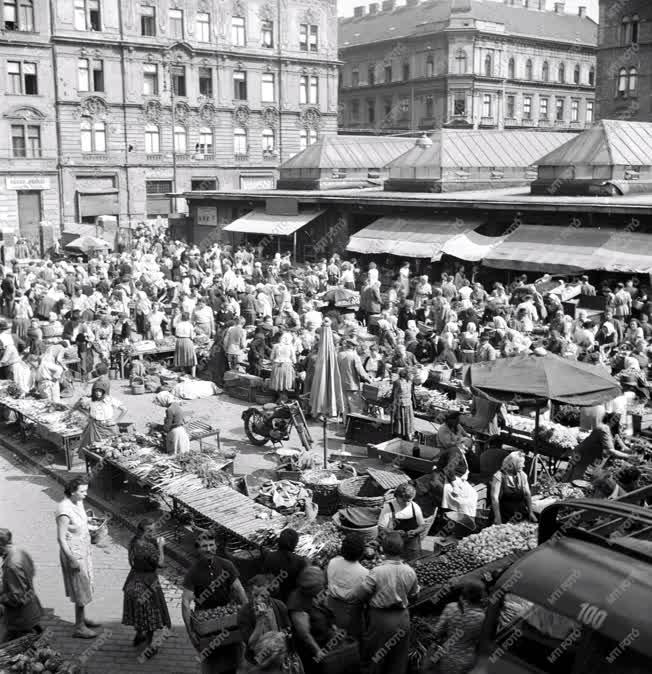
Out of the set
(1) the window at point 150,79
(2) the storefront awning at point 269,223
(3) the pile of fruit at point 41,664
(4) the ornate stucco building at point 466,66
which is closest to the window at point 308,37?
(1) the window at point 150,79

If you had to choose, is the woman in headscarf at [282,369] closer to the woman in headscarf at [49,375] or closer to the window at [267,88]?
the woman in headscarf at [49,375]

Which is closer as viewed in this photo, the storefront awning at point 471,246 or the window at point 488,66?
the storefront awning at point 471,246

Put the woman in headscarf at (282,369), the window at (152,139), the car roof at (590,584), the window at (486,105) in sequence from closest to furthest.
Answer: the car roof at (590,584), the woman in headscarf at (282,369), the window at (152,139), the window at (486,105)

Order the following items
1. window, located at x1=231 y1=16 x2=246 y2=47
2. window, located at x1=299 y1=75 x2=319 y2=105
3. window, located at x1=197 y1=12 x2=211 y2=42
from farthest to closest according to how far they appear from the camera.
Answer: window, located at x1=299 y1=75 x2=319 y2=105 → window, located at x1=231 y1=16 x2=246 y2=47 → window, located at x1=197 y1=12 x2=211 y2=42

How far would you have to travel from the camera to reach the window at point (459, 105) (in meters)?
71.1

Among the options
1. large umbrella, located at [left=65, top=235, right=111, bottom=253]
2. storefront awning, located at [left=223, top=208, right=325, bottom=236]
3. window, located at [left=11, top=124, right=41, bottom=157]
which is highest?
window, located at [left=11, top=124, right=41, bottom=157]

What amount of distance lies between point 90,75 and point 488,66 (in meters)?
36.1

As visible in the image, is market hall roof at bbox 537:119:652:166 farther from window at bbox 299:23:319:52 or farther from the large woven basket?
window at bbox 299:23:319:52

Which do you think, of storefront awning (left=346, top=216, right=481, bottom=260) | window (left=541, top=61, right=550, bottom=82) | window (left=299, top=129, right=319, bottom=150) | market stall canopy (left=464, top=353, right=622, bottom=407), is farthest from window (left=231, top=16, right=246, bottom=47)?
market stall canopy (left=464, top=353, right=622, bottom=407)

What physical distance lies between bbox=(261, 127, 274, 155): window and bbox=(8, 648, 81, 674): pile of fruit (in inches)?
2077

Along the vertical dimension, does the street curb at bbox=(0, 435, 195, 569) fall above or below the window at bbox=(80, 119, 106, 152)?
below

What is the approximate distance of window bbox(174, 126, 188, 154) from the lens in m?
54.2

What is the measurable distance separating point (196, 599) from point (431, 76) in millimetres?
69865

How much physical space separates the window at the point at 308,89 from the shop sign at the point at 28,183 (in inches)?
735
